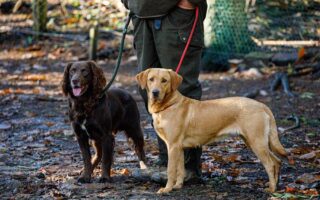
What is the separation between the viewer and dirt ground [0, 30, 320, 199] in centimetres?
636

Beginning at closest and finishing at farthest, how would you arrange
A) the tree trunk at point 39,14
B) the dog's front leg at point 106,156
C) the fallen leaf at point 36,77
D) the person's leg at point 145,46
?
the person's leg at point 145,46
the dog's front leg at point 106,156
the fallen leaf at point 36,77
the tree trunk at point 39,14

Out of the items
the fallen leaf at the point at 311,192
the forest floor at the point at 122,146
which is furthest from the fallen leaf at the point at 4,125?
the fallen leaf at the point at 311,192

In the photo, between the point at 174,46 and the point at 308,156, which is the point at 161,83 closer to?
the point at 174,46

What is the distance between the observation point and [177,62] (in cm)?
660

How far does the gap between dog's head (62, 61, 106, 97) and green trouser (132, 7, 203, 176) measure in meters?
0.50

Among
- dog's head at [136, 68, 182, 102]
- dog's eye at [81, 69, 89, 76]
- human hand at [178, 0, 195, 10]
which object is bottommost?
dog's eye at [81, 69, 89, 76]

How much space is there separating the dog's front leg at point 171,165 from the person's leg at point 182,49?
40 cm

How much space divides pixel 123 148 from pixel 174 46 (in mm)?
2699

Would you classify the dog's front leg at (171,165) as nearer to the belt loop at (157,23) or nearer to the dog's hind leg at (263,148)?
the dog's hind leg at (263,148)

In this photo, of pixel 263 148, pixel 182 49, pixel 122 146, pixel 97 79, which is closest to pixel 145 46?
pixel 182 49

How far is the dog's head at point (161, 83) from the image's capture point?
6156 mm

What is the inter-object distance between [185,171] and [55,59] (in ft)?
33.9

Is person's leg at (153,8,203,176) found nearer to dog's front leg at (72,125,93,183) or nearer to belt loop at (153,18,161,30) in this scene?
belt loop at (153,18,161,30)

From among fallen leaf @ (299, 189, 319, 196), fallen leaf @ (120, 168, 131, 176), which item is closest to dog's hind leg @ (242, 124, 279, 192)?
fallen leaf @ (299, 189, 319, 196)
